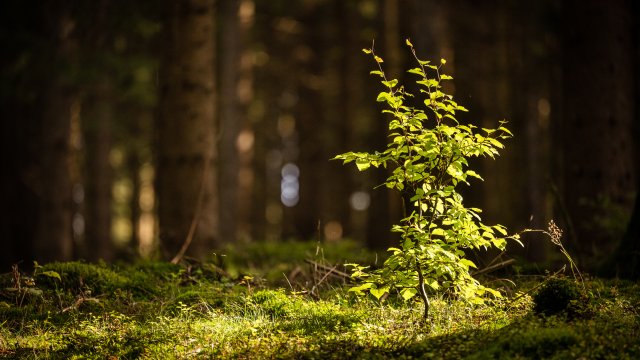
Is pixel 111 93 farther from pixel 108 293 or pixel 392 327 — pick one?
pixel 392 327

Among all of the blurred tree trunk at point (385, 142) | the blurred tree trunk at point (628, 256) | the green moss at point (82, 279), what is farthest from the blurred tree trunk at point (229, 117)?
the blurred tree trunk at point (628, 256)

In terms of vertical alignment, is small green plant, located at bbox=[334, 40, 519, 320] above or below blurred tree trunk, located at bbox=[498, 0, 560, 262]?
below

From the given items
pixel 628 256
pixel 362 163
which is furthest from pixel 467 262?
pixel 628 256

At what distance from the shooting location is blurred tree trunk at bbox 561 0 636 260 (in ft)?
28.8

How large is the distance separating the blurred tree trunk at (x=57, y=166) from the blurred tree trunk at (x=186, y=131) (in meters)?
5.30

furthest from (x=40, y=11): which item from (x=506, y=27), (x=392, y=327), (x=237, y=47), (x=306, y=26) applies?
(x=392, y=327)

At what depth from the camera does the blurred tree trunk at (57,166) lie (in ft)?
41.8

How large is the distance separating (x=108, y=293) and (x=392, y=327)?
9.24 feet

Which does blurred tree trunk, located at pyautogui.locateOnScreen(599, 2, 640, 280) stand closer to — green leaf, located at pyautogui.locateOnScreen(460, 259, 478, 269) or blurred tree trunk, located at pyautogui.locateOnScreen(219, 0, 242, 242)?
green leaf, located at pyautogui.locateOnScreen(460, 259, 478, 269)

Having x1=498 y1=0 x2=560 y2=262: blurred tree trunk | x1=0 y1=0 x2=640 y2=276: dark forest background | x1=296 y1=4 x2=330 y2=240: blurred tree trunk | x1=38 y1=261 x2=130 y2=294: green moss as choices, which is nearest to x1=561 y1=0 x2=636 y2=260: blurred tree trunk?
x1=0 y1=0 x2=640 y2=276: dark forest background

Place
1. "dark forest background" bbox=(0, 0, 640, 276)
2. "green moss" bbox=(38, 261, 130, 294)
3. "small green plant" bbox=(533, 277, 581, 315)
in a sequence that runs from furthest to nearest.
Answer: "dark forest background" bbox=(0, 0, 640, 276) → "green moss" bbox=(38, 261, 130, 294) → "small green plant" bbox=(533, 277, 581, 315)

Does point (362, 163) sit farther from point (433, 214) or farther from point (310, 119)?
point (310, 119)

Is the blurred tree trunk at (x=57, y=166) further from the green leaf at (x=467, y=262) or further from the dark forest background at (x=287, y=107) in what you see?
the green leaf at (x=467, y=262)

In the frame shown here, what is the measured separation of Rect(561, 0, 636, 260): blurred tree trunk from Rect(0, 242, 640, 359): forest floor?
374 cm
